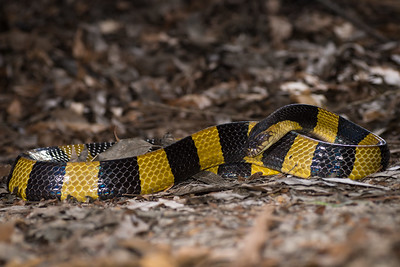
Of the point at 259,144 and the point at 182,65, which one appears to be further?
the point at 182,65

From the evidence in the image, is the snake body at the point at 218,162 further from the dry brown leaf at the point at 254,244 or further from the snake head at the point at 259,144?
the dry brown leaf at the point at 254,244

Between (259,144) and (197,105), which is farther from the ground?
(197,105)

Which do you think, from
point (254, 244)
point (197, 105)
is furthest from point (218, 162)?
point (197, 105)

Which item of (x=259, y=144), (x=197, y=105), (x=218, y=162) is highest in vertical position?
(x=197, y=105)

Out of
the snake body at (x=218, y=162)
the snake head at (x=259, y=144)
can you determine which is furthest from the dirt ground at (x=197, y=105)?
the snake head at (x=259, y=144)

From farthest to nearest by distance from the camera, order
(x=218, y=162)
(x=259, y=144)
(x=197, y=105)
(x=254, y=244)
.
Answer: (x=197, y=105) → (x=218, y=162) → (x=259, y=144) → (x=254, y=244)

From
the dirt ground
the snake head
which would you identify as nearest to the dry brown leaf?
the dirt ground

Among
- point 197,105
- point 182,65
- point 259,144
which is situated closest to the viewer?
point 259,144

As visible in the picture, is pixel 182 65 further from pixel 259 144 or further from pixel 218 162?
pixel 259 144
